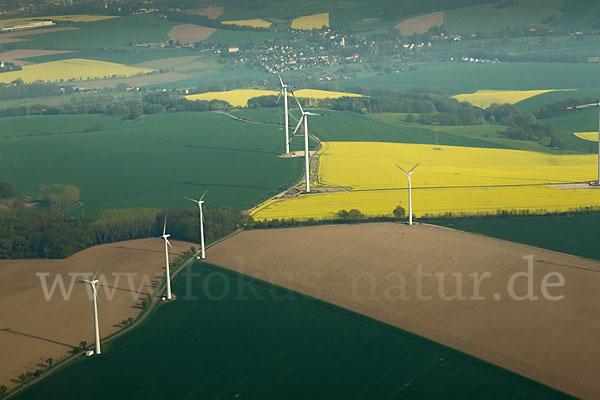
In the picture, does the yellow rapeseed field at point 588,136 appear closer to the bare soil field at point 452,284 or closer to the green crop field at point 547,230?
the green crop field at point 547,230

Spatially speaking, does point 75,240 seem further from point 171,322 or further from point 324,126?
point 324,126

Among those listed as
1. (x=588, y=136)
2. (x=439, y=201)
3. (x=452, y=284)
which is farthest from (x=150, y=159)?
(x=588, y=136)

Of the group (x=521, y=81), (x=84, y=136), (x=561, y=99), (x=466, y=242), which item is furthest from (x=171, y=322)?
(x=521, y=81)

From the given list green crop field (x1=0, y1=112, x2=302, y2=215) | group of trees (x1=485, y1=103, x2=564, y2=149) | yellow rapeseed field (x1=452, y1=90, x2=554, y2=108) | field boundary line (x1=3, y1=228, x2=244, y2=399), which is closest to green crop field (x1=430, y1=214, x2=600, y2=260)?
green crop field (x1=0, y1=112, x2=302, y2=215)

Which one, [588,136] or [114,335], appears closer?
[114,335]

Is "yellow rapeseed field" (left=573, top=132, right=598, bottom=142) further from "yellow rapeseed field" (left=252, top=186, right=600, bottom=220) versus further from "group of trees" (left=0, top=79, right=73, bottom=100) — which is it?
"group of trees" (left=0, top=79, right=73, bottom=100)

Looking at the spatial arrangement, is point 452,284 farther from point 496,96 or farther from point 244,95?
point 244,95

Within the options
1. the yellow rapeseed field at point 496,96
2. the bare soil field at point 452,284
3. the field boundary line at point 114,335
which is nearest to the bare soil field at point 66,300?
the field boundary line at point 114,335
